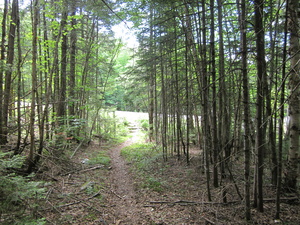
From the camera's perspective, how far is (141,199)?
216 inches

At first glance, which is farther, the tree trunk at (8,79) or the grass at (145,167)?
the grass at (145,167)

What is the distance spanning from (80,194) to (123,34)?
438 inches

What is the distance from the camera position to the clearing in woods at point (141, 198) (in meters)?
4.05

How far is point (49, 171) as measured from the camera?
20.5ft

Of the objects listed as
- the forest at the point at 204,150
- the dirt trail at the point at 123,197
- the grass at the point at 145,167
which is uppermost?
the forest at the point at 204,150

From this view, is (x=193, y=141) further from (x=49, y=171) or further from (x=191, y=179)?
(x=49, y=171)

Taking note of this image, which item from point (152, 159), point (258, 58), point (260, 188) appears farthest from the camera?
point (152, 159)

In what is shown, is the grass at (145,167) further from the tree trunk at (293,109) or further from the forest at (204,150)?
the tree trunk at (293,109)

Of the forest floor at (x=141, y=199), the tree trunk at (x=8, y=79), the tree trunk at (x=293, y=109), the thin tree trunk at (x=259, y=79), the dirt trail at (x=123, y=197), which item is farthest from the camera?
the tree trunk at (x=8, y=79)

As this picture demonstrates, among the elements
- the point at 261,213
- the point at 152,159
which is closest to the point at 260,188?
the point at 261,213

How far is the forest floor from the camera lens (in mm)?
4023

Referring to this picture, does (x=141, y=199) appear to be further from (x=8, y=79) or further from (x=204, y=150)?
(x=8, y=79)

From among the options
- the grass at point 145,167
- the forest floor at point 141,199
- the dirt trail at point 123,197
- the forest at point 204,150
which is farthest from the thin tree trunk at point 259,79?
the grass at point 145,167

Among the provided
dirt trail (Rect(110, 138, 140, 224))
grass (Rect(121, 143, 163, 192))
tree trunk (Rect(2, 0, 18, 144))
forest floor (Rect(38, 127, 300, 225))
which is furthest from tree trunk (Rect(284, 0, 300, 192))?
tree trunk (Rect(2, 0, 18, 144))
